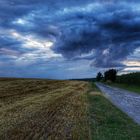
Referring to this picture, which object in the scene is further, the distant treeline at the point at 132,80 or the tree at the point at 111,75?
the tree at the point at 111,75

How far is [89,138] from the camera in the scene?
43.2 ft

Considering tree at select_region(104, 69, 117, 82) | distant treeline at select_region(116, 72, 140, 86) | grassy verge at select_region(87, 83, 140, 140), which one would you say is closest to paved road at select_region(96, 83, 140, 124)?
grassy verge at select_region(87, 83, 140, 140)

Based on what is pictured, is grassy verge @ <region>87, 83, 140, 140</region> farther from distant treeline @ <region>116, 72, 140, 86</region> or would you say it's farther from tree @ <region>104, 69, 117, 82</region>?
tree @ <region>104, 69, 117, 82</region>

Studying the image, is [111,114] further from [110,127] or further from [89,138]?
[89,138]

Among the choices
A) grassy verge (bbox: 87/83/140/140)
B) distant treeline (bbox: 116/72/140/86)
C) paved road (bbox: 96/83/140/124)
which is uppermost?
distant treeline (bbox: 116/72/140/86)

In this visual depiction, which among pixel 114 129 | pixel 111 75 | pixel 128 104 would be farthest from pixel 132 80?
pixel 114 129

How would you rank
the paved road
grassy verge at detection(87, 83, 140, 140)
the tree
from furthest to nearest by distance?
the tree, the paved road, grassy verge at detection(87, 83, 140, 140)

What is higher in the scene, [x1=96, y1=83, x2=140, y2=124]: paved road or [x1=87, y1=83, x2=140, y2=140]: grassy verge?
[x1=96, y1=83, x2=140, y2=124]: paved road

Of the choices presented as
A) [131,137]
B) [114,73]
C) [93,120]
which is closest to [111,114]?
[93,120]

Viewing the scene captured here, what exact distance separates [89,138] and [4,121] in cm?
435

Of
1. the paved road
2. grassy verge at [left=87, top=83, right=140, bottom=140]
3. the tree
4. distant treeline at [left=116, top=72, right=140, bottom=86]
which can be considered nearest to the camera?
grassy verge at [left=87, top=83, right=140, bottom=140]

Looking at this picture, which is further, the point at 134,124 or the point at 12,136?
the point at 134,124

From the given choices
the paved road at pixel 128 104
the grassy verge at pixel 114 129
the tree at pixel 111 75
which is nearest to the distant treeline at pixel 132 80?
the tree at pixel 111 75

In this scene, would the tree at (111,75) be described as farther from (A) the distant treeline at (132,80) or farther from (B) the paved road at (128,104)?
(B) the paved road at (128,104)
